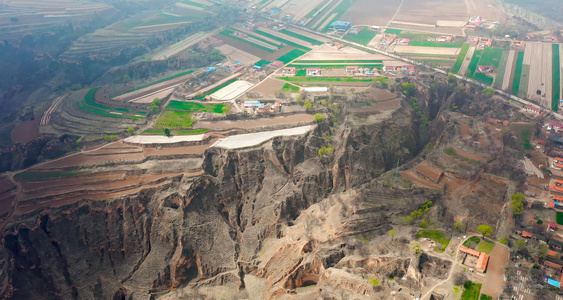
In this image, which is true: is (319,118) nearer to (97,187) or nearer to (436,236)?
(436,236)

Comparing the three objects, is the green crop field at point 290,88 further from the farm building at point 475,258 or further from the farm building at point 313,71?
the farm building at point 475,258

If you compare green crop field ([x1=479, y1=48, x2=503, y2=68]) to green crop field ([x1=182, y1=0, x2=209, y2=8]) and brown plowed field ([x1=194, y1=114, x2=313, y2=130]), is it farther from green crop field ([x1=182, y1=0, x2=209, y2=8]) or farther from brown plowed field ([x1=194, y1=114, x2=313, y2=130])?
green crop field ([x1=182, y1=0, x2=209, y2=8])

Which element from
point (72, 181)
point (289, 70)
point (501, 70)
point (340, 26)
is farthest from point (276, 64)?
point (72, 181)

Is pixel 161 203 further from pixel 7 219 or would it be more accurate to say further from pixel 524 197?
pixel 524 197

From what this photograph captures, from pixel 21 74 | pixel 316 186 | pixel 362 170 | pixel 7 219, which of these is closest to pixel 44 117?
pixel 21 74

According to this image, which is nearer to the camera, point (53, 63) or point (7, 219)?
point (7, 219)

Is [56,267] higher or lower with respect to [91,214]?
lower
